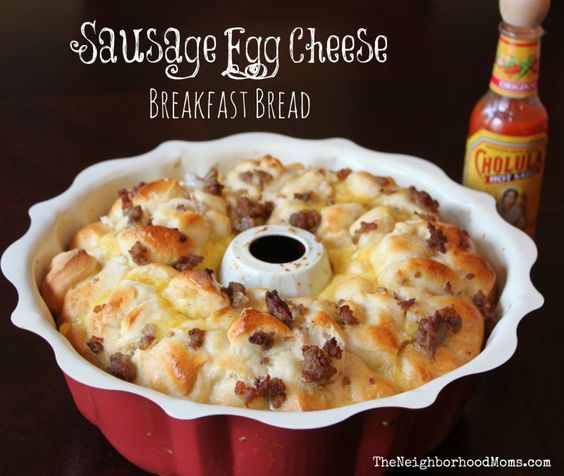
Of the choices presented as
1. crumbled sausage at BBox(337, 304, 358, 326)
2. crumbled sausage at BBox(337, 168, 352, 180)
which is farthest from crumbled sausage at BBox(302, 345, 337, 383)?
crumbled sausage at BBox(337, 168, 352, 180)

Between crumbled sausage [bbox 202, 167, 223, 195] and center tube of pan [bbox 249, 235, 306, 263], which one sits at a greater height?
crumbled sausage [bbox 202, 167, 223, 195]

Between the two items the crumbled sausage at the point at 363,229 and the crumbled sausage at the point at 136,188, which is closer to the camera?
the crumbled sausage at the point at 363,229

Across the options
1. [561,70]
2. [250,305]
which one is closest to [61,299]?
[250,305]

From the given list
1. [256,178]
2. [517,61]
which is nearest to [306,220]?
[256,178]

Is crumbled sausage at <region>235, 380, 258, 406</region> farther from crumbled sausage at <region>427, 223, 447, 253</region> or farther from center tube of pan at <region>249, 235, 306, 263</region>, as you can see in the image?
crumbled sausage at <region>427, 223, 447, 253</region>

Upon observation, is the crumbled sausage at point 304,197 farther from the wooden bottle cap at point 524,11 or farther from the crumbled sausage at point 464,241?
the wooden bottle cap at point 524,11

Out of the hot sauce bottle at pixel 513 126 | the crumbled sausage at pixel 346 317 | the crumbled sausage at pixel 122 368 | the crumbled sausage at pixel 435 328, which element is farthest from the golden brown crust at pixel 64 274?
the hot sauce bottle at pixel 513 126

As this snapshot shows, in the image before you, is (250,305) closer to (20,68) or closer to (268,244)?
(268,244)
